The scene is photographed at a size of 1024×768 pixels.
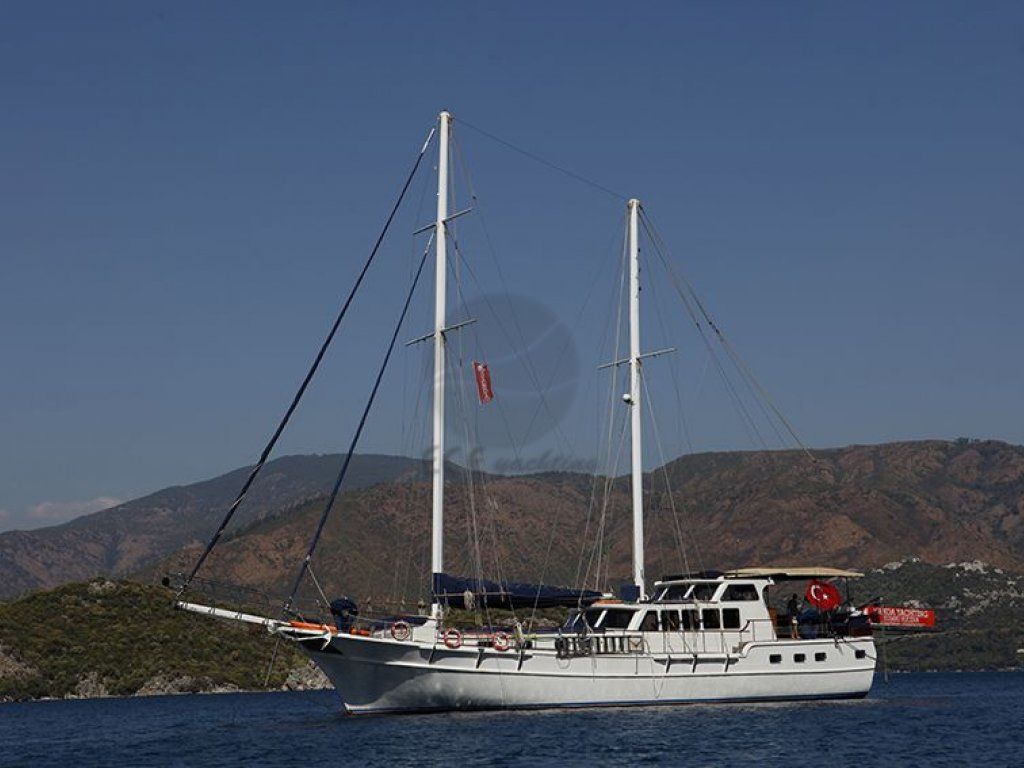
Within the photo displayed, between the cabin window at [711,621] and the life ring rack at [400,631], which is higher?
the cabin window at [711,621]

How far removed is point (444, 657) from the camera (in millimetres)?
49219

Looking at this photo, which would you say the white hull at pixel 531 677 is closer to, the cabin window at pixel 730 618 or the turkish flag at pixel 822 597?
the cabin window at pixel 730 618

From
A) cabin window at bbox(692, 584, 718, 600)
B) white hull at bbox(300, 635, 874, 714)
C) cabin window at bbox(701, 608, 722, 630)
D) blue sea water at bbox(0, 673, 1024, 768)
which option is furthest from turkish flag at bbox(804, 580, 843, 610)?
cabin window at bbox(701, 608, 722, 630)

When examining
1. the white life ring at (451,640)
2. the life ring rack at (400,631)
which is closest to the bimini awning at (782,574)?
the white life ring at (451,640)

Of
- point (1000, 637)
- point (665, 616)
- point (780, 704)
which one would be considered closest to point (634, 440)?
point (665, 616)

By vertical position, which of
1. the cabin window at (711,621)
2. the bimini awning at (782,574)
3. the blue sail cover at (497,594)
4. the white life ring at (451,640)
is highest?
the bimini awning at (782,574)

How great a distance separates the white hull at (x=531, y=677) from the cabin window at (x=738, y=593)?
1.93m

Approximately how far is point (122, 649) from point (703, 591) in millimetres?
76705

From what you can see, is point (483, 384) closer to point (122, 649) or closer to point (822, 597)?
point (822, 597)

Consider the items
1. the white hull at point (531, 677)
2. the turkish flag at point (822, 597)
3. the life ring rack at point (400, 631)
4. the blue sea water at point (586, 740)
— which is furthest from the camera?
the turkish flag at point (822, 597)

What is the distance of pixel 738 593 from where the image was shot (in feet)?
182

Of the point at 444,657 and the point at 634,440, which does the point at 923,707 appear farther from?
the point at 444,657

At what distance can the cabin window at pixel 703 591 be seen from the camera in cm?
5559

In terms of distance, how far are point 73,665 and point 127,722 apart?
47997mm
